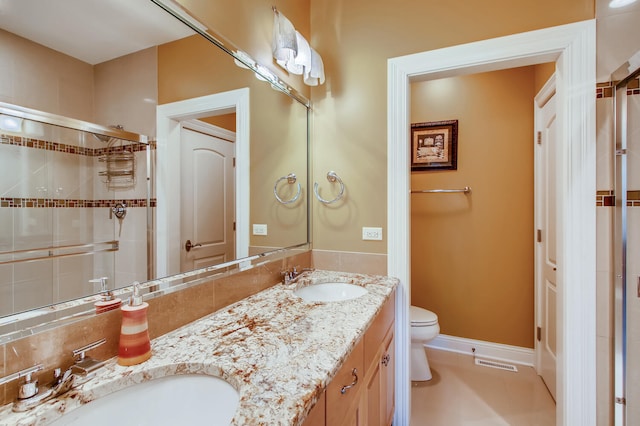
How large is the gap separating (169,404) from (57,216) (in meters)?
0.56

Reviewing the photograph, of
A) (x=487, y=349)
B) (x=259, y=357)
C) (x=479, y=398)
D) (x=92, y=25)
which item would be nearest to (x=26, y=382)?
(x=259, y=357)

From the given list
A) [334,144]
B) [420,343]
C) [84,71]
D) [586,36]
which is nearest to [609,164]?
[586,36]

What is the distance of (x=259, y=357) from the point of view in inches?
31.0

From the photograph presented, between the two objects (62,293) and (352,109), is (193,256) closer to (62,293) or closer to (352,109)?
(62,293)

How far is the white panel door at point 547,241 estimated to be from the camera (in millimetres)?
1973

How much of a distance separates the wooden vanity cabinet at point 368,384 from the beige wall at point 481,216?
124 cm

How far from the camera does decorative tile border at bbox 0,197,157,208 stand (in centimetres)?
64

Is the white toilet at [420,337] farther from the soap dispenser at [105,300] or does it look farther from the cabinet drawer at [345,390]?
the soap dispenser at [105,300]

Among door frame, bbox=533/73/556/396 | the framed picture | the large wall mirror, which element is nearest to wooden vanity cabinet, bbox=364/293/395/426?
the large wall mirror

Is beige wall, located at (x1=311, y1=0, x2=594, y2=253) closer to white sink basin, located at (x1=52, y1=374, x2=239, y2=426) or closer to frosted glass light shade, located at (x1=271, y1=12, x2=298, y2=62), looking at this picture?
frosted glass light shade, located at (x1=271, y1=12, x2=298, y2=62)

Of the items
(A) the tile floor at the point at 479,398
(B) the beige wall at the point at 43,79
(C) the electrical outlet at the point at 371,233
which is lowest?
(A) the tile floor at the point at 479,398

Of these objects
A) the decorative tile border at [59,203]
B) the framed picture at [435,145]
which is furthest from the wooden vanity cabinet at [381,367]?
the framed picture at [435,145]

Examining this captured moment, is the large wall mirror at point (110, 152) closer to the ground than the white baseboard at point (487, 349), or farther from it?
farther from it

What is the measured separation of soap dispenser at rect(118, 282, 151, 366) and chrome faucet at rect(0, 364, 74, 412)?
110mm
